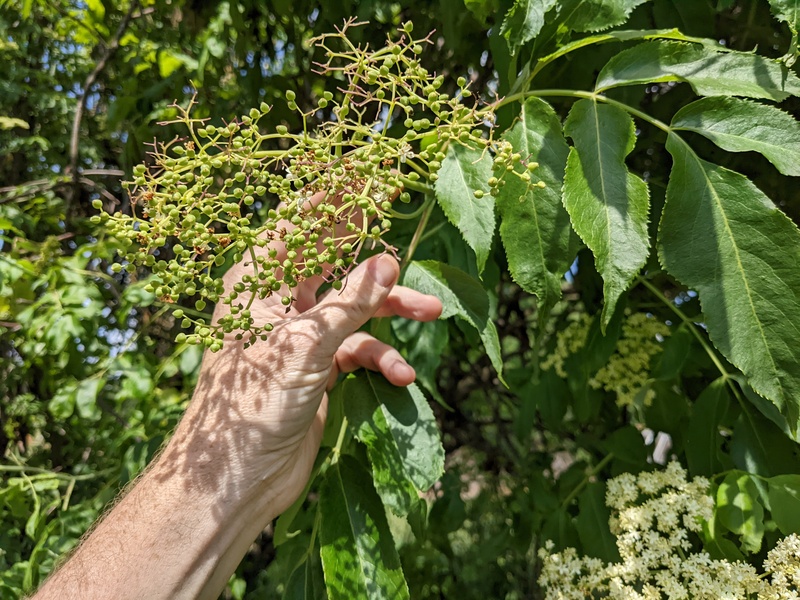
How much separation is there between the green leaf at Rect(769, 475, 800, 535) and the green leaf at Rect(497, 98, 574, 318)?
1.81 feet

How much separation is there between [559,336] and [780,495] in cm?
82

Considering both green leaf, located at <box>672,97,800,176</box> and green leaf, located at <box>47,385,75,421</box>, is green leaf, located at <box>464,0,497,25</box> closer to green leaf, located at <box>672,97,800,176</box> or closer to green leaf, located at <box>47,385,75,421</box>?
green leaf, located at <box>672,97,800,176</box>

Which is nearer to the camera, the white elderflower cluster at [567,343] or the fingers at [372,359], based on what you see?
the fingers at [372,359]

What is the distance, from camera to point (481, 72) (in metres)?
2.11

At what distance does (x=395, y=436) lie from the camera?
114cm

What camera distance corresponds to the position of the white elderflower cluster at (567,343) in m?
1.78

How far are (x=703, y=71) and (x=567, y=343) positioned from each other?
0.97m

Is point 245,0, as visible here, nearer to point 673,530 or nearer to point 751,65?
point 751,65

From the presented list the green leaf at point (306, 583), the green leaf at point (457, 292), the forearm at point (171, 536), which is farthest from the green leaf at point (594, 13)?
the green leaf at point (306, 583)

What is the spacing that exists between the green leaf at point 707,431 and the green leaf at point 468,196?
0.70 m

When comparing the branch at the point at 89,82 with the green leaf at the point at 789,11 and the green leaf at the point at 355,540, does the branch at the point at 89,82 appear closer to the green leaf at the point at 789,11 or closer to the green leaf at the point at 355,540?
the green leaf at the point at 355,540

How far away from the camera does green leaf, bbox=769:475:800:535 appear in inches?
41.4

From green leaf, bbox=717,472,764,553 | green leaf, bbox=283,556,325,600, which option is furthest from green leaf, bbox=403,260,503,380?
green leaf, bbox=283,556,325,600

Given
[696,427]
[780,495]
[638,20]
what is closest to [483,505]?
[696,427]
